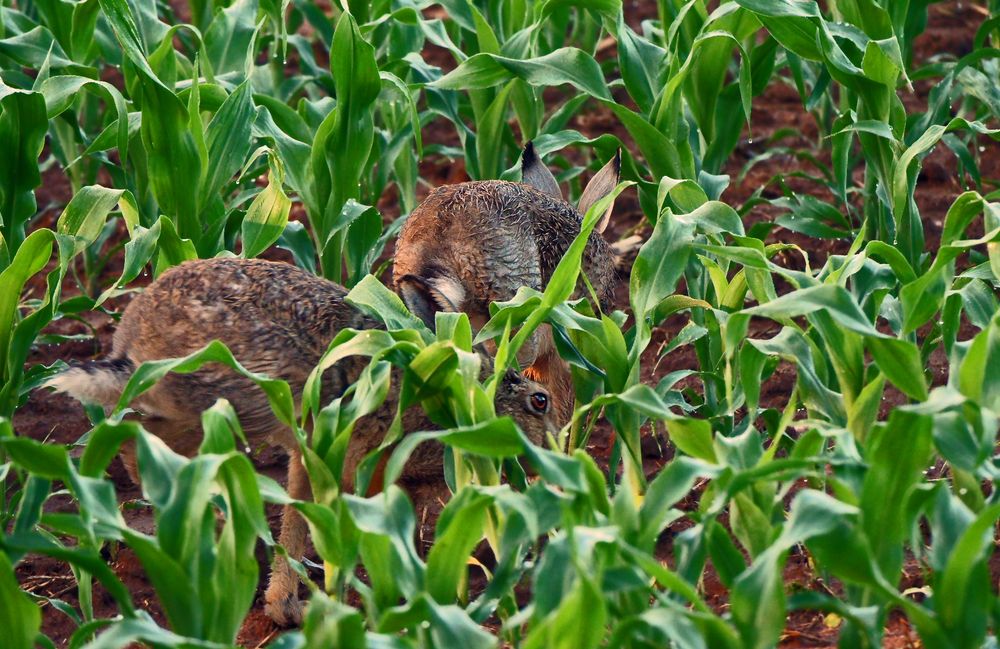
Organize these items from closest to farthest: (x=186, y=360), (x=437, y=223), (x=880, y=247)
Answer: (x=186, y=360), (x=880, y=247), (x=437, y=223)

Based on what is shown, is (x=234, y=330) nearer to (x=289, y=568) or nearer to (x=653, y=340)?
(x=289, y=568)

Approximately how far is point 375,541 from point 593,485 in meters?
0.58

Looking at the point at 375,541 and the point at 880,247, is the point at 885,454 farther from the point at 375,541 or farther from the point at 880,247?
the point at 375,541

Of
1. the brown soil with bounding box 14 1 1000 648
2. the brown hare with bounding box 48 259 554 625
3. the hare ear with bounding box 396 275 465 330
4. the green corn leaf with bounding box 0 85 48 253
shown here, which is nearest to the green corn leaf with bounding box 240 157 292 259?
the brown hare with bounding box 48 259 554 625

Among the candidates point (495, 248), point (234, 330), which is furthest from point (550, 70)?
point (234, 330)

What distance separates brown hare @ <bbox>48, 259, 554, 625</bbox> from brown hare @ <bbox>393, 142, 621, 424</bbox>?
732 mm

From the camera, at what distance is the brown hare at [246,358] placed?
4.73 m

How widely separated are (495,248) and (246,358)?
133cm

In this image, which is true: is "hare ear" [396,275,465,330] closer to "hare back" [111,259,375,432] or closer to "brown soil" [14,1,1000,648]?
"hare back" [111,259,375,432]

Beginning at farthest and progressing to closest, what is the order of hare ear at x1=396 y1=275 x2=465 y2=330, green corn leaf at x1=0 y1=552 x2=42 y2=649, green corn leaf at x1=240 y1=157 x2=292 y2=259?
green corn leaf at x1=240 y1=157 x2=292 y2=259, hare ear at x1=396 y1=275 x2=465 y2=330, green corn leaf at x1=0 y1=552 x2=42 y2=649

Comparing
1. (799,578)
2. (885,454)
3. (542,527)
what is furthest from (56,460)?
(799,578)

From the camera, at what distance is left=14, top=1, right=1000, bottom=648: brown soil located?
4.94 meters

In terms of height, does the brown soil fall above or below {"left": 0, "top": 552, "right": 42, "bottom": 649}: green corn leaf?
below

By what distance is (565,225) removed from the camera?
234 inches
